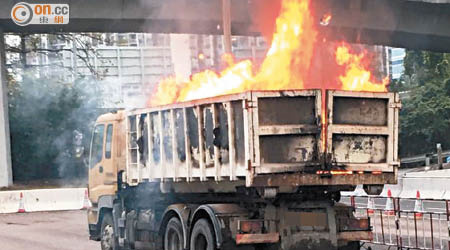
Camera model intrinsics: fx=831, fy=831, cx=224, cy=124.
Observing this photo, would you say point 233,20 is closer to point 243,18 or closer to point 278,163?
A: point 243,18

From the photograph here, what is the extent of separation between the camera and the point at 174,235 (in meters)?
12.2

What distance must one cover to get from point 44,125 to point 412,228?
2518 cm

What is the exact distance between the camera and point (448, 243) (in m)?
12.8

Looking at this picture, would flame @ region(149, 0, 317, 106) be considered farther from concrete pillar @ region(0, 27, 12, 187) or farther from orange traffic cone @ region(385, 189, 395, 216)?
concrete pillar @ region(0, 27, 12, 187)

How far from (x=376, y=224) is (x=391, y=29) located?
17.3m

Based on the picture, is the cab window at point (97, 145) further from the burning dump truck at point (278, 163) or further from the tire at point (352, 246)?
the tire at point (352, 246)

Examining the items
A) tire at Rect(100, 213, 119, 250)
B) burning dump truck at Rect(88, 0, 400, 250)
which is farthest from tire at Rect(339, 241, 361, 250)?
tire at Rect(100, 213, 119, 250)

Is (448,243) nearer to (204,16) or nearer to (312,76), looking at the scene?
(312,76)

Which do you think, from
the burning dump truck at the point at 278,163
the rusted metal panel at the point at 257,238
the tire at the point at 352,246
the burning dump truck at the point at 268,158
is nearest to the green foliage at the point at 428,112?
the burning dump truck at the point at 268,158

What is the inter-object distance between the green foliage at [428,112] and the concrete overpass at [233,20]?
13726 mm

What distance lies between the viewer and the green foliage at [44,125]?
3569 cm

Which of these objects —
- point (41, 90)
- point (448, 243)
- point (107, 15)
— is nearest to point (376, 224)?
point (448, 243)

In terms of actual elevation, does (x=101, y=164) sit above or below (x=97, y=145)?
below

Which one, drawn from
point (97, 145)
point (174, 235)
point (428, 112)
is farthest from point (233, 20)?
point (428, 112)
